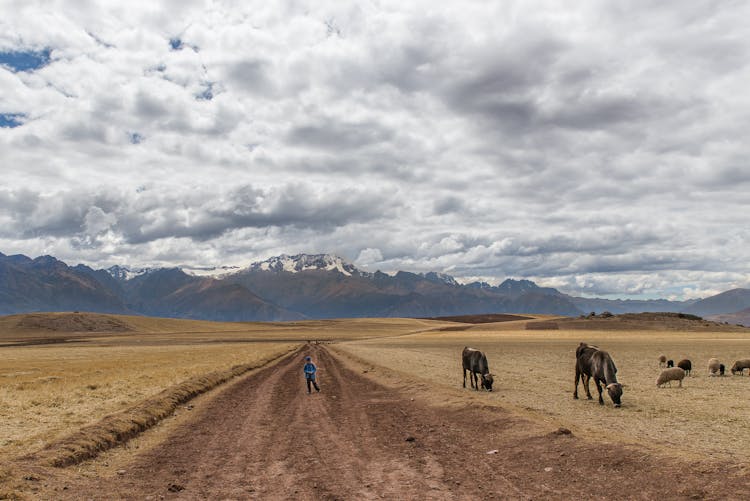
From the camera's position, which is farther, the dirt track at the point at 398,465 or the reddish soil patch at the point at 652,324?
the reddish soil patch at the point at 652,324

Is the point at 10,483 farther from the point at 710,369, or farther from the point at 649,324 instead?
the point at 649,324

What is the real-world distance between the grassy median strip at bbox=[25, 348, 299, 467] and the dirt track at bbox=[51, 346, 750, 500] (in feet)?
5.80

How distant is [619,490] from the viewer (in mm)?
11938

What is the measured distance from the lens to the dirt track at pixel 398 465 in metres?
12.2

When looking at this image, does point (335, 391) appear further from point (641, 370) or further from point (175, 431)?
point (641, 370)

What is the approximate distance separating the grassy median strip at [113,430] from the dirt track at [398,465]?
177 cm

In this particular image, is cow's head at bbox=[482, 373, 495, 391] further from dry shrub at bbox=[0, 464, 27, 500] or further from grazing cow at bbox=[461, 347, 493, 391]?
dry shrub at bbox=[0, 464, 27, 500]

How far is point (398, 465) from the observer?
14.9 meters

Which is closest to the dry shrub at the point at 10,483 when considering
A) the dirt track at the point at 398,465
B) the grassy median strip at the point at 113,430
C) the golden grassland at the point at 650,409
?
the dirt track at the point at 398,465

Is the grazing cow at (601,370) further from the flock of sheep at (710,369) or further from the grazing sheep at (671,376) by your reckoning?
the flock of sheep at (710,369)

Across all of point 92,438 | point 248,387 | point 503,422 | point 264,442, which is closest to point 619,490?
point 503,422

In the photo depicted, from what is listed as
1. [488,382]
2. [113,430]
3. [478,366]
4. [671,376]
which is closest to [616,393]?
[488,382]

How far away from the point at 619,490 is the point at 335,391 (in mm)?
23615

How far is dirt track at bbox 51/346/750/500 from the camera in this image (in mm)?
12211
